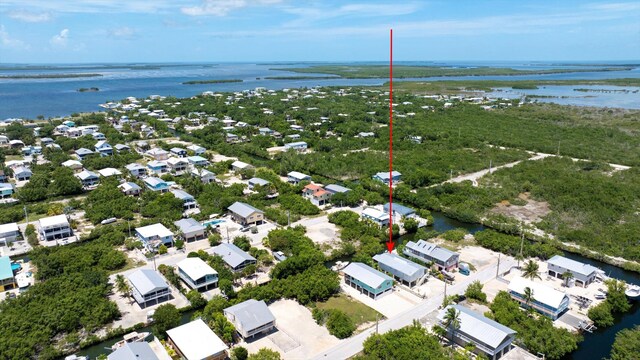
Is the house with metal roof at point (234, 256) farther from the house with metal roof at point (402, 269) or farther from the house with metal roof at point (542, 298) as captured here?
the house with metal roof at point (542, 298)

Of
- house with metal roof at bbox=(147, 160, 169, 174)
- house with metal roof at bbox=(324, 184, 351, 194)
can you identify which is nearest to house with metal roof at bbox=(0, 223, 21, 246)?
house with metal roof at bbox=(147, 160, 169, 174)

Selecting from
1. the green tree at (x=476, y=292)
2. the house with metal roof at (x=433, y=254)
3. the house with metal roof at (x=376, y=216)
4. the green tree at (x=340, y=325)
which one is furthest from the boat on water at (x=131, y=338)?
the house with metal roof at (x=376, y=216)

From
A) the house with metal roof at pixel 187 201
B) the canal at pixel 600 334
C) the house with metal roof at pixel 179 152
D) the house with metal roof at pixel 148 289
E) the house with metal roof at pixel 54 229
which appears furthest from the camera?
the house with metal roof at pixel 179 152

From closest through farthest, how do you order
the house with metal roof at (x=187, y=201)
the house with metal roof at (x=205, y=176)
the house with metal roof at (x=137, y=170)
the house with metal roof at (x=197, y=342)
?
the house with metal roof at (x=197, y=342) < the house with metal roof at (x=187, y=201) < the house with metal roof at (x=205, y=176) < the house with metal roof at (x=137, y=170)

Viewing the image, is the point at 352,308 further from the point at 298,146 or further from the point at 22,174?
the point at 22,174

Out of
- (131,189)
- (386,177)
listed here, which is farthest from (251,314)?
(386,177)

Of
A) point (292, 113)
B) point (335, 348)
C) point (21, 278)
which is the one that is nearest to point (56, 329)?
point (21, 278)

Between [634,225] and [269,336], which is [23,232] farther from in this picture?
[634,225]
